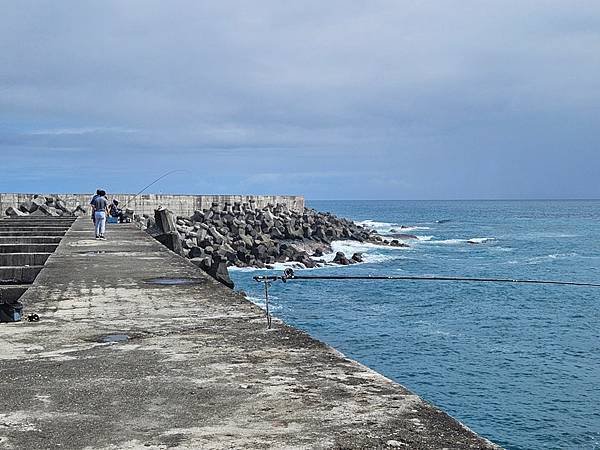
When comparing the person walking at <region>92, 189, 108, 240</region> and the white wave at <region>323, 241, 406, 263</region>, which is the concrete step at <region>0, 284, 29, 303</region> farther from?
the white wave at <region>323, 241, 406, 263</region>

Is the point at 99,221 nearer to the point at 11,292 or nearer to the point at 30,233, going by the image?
the point at 30,233

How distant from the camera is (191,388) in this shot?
145 inches

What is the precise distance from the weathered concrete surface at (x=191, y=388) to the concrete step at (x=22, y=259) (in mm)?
5573

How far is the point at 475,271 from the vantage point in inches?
1137

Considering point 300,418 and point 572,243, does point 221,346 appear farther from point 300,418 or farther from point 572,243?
point 572,243

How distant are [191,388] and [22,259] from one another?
29.4ft

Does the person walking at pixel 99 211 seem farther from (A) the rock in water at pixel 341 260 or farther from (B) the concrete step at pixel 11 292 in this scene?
(A) the rock in water at pixel 341 260

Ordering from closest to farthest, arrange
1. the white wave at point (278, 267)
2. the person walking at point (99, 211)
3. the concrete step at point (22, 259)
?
1. the concrete step at point (22, 259)
2. the person walking at point (99, 211)
3. the white wave at point (278, 267)

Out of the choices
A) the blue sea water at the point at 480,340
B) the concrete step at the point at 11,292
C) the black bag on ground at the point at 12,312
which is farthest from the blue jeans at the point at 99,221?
the black bag on ground at the point at 12,312

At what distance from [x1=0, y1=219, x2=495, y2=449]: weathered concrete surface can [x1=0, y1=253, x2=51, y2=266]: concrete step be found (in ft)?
18.3

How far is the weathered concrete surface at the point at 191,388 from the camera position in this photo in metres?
2.96

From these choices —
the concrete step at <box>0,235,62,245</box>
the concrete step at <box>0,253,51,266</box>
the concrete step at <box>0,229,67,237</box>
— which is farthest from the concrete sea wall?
the concrete step at <box>0,253,51,266</box>

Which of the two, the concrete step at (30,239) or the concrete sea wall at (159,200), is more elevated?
the concrete sea wall at (159,200)

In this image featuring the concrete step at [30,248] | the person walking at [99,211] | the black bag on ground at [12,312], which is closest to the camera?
the black bag on ground at [12,312]
